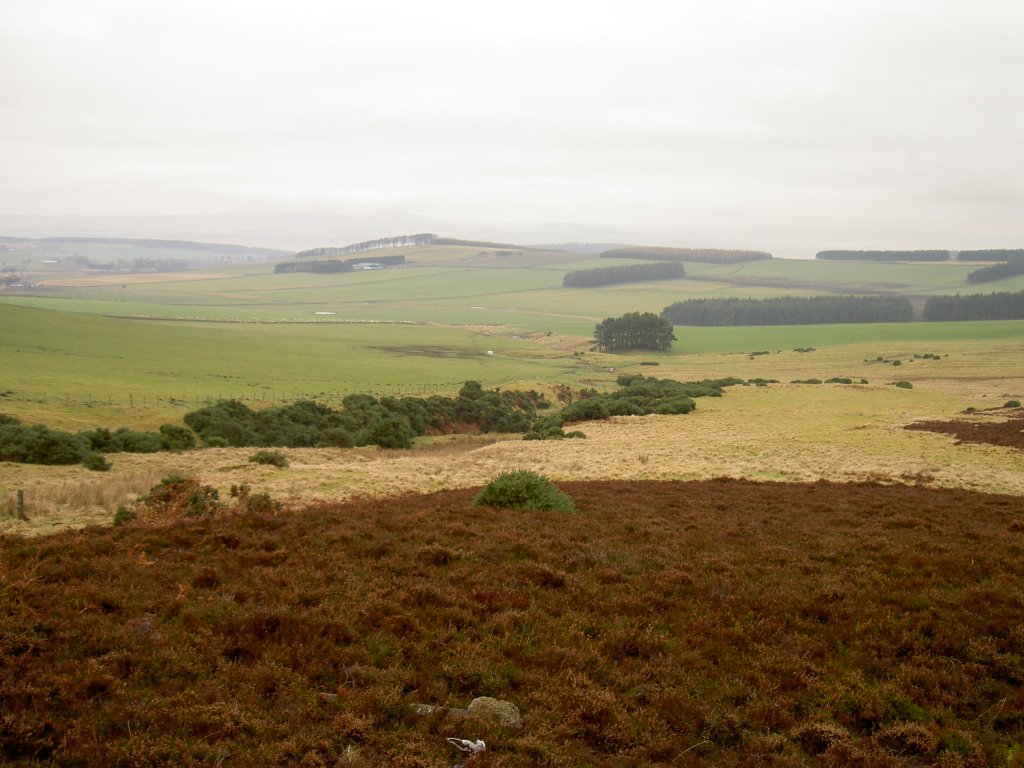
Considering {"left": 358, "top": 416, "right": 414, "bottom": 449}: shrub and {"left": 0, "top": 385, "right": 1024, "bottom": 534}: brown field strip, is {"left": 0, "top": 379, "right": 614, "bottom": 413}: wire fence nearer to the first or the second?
{"left": 358, "top": 416, "right": 414, "bottom": 449}: shrub

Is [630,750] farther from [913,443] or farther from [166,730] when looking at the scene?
[913,443]

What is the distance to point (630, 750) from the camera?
7316 millimetres

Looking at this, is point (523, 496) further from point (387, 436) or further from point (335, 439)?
point (335, 439)

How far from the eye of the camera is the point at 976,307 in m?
152

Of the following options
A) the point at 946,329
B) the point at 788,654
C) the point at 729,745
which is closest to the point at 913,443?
the point at 788,654

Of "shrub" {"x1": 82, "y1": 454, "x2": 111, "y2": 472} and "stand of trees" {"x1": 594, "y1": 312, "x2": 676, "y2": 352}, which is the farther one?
"stand of trees" {"x1": 594, "y1": 312, "x2": 676, "y2": 352}

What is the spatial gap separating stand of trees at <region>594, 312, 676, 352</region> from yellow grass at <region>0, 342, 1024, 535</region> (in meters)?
63.7

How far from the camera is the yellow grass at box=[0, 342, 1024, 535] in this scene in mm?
20234

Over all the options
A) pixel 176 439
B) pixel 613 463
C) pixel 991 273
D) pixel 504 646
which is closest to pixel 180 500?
pixel 504 646

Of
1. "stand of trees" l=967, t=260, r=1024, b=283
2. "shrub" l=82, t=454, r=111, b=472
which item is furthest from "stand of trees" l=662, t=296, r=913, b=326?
"shrub" l=82, t=454, r=111, b=472

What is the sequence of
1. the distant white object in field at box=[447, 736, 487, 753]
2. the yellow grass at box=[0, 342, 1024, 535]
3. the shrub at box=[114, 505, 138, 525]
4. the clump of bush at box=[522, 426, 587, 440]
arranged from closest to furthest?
the distant white object in field at box=[447, 736, 487, 753] → the shrub at box=[114, 505, 138, 525] → the yellow grass at box=[0, 342, 1024, 535] → the clump of bush at box=[522, 426, 587, 440]

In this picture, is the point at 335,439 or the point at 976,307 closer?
the point at 335,439

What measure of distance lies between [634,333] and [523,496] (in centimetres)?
10834

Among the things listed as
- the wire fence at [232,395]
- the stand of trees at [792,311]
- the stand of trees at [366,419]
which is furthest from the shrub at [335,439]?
the stand of trees at [792,311]
